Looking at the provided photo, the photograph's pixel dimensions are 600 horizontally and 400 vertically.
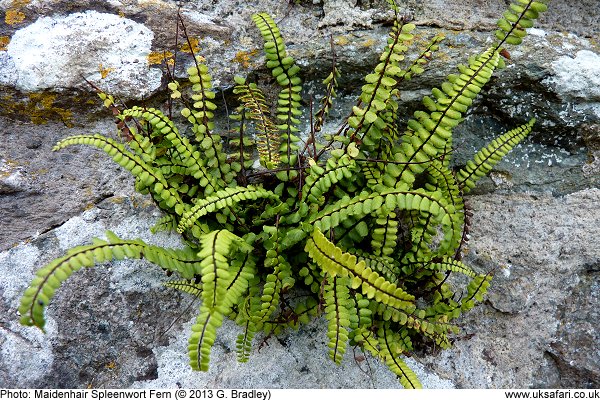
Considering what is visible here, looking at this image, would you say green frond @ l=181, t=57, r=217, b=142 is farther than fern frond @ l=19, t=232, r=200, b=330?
Yes

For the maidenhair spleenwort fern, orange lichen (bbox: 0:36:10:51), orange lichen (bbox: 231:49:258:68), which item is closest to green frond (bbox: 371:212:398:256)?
the maidenhair spleenwort fern

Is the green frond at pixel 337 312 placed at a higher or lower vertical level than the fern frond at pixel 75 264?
lower

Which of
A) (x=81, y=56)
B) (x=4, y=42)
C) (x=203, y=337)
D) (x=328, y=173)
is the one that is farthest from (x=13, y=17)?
(x=203, y=337)

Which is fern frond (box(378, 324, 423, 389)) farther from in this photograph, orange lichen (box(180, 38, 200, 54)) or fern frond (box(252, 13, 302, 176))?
orange lichen (box(180, 38, 200, 54))

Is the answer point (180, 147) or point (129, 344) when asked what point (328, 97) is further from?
point (129, 344)

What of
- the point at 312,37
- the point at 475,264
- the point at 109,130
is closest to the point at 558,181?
the point at 475,264

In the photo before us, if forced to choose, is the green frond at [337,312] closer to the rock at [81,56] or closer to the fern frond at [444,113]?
the fern frond at [444,113]

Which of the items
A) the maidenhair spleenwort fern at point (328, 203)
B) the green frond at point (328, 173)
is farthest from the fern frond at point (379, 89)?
the green frond at point (328, 173)
